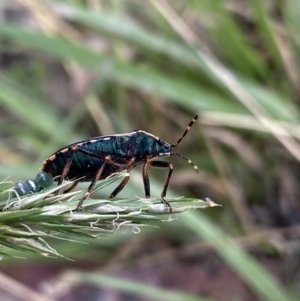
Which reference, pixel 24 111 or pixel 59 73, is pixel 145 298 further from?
pixel 59 73

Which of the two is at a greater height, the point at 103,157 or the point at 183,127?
the point at 183,127

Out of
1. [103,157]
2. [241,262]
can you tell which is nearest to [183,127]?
[241,262]

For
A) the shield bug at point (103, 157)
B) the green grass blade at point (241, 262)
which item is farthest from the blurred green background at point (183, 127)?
the shield bug at point (103, 157)

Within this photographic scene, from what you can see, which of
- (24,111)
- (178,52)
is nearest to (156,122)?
(178,52)

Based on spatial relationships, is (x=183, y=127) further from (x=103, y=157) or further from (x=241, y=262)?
(x=103, y=157)

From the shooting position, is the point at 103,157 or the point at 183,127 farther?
the point at 183,127
